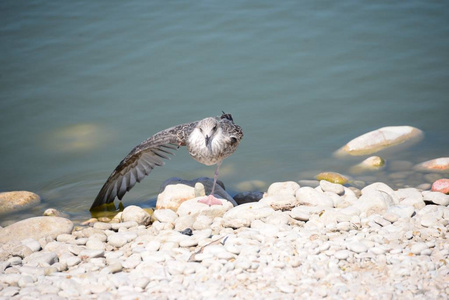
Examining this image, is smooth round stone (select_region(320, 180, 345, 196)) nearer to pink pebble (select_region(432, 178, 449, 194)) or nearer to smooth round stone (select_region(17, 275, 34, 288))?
pink pebble (select_region(432, 178, 449, 194))

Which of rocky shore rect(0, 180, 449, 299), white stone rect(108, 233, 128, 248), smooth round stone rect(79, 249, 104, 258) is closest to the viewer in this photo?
rocky shore rect(0, 180, 449, 299)

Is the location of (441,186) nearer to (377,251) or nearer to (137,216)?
(377,251)

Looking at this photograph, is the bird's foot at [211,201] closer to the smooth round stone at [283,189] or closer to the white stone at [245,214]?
the white stone at [245,214]

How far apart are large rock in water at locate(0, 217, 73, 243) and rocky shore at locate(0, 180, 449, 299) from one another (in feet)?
0.05

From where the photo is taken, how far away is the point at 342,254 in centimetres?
554

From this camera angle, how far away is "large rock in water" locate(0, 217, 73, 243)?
6.84m

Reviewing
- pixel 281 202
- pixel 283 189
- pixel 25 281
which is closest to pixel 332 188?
pixel 283 189

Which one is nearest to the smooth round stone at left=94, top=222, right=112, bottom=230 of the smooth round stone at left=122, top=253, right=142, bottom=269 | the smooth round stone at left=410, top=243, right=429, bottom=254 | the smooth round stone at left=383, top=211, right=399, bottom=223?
the smooth round stone at left=122, top=253, right=142, bottom=269

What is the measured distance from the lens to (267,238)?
605cm

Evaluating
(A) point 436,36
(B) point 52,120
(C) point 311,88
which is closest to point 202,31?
(C) point 311,88

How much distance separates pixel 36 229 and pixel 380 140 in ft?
18.5

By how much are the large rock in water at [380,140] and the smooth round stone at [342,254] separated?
13.0 ft

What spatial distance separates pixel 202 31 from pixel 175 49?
98 centimetres

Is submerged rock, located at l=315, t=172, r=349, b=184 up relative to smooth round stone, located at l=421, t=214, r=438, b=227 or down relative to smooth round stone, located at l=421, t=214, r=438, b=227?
down
